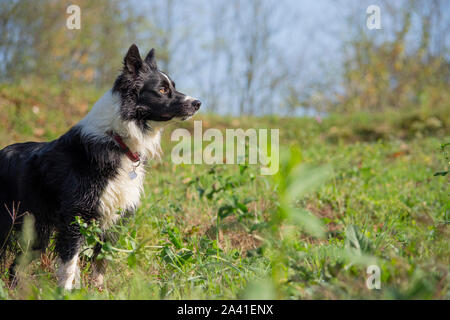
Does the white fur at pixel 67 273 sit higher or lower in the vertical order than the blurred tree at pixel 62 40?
lower

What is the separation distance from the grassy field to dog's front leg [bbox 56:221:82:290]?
0.09 meters

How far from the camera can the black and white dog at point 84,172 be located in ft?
9.16

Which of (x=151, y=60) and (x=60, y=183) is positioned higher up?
(x=151, y=60)

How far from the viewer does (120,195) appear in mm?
2906

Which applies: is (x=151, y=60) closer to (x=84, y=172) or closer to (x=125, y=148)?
(x=125, y=148)

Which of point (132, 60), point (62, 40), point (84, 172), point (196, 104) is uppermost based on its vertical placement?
point (62, 40)

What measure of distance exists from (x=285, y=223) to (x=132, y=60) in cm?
206
